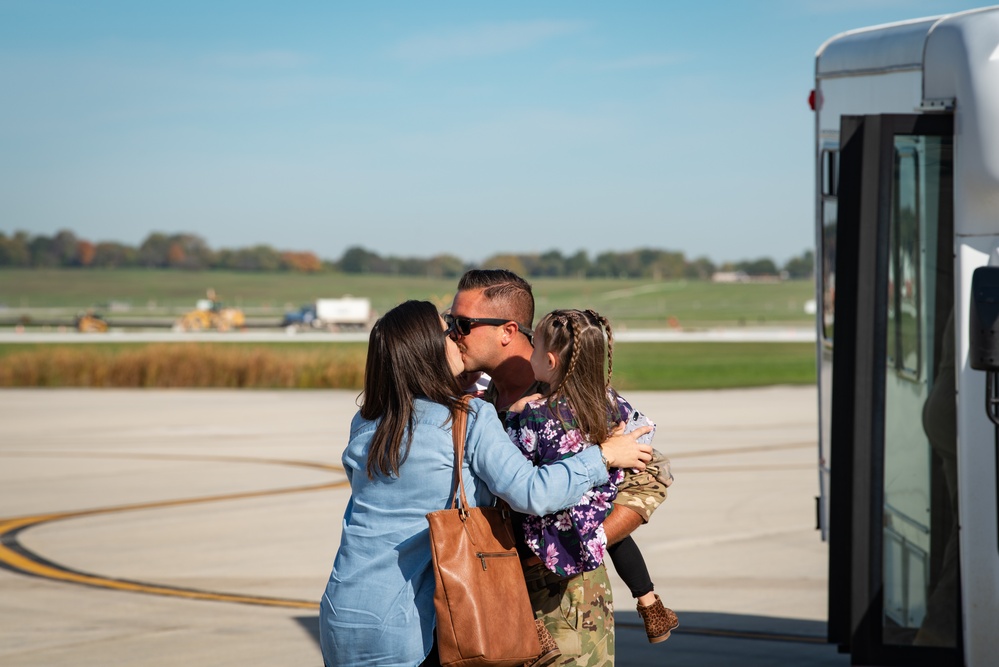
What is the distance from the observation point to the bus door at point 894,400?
4.33 m

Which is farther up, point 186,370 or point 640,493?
point 640,493

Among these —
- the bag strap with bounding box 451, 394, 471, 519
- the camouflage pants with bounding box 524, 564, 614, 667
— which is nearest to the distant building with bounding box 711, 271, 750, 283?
the camouflage pants with bounding box 524, 564, 614, 667

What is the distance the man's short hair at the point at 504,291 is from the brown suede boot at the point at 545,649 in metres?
0.91

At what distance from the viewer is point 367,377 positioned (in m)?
3.30

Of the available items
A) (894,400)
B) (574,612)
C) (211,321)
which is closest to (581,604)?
(574,612)

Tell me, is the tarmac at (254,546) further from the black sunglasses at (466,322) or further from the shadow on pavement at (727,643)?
the black sunglasses at (466,322)

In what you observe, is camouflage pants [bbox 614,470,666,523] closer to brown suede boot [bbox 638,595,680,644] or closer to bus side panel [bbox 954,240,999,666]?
brown suede boot [bbox 638,595,680,644]

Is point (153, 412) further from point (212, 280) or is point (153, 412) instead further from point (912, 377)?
point (212, 280)

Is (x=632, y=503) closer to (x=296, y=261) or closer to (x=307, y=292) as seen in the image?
(x=307, y=292)

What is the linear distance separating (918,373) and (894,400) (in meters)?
0.14

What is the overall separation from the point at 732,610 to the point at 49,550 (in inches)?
222

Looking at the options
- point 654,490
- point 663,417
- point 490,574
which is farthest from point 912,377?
point 663,417

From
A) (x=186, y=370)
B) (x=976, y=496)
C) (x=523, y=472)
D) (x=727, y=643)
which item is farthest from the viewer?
(x=186, y=370)

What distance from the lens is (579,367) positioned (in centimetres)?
326
